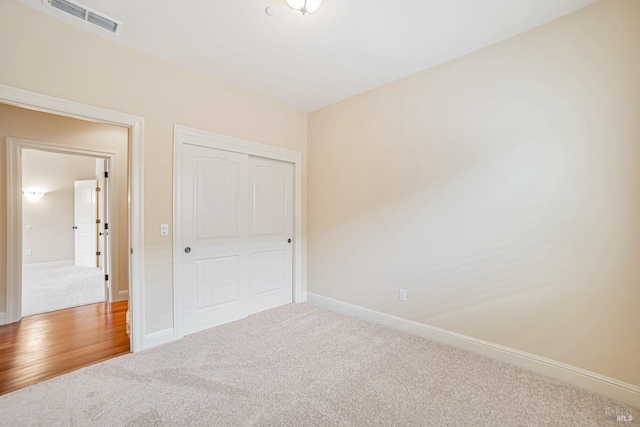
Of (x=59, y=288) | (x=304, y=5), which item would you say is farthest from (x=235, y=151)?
(x=59, y=288)

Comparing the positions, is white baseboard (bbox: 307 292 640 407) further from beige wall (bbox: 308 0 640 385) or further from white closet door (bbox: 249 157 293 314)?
white closet door (bbox: 249 157 293 314)

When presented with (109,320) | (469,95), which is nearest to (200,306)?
(109,320)

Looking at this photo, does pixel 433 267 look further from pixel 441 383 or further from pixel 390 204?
pixel 441 383

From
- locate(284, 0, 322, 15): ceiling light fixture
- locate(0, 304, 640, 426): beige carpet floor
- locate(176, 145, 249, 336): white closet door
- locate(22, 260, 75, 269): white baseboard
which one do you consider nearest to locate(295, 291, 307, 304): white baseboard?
locate(176, 145, 249, 336): white closet door

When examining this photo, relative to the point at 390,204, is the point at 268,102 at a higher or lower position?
higher

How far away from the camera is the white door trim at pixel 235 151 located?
2754 millimetres

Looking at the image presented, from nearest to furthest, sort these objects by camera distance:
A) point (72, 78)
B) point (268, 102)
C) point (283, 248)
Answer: point (72, 78), point (268, 102), point (283, 248)

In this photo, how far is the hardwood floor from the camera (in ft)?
7.16

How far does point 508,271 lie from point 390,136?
1827 millimetres

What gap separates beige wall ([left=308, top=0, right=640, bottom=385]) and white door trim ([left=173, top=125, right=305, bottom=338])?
96cm

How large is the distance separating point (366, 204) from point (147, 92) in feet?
8.60

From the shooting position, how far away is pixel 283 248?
12.7 ft

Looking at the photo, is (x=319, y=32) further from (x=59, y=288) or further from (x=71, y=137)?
(x=59, y=288)

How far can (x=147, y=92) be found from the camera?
257cm
